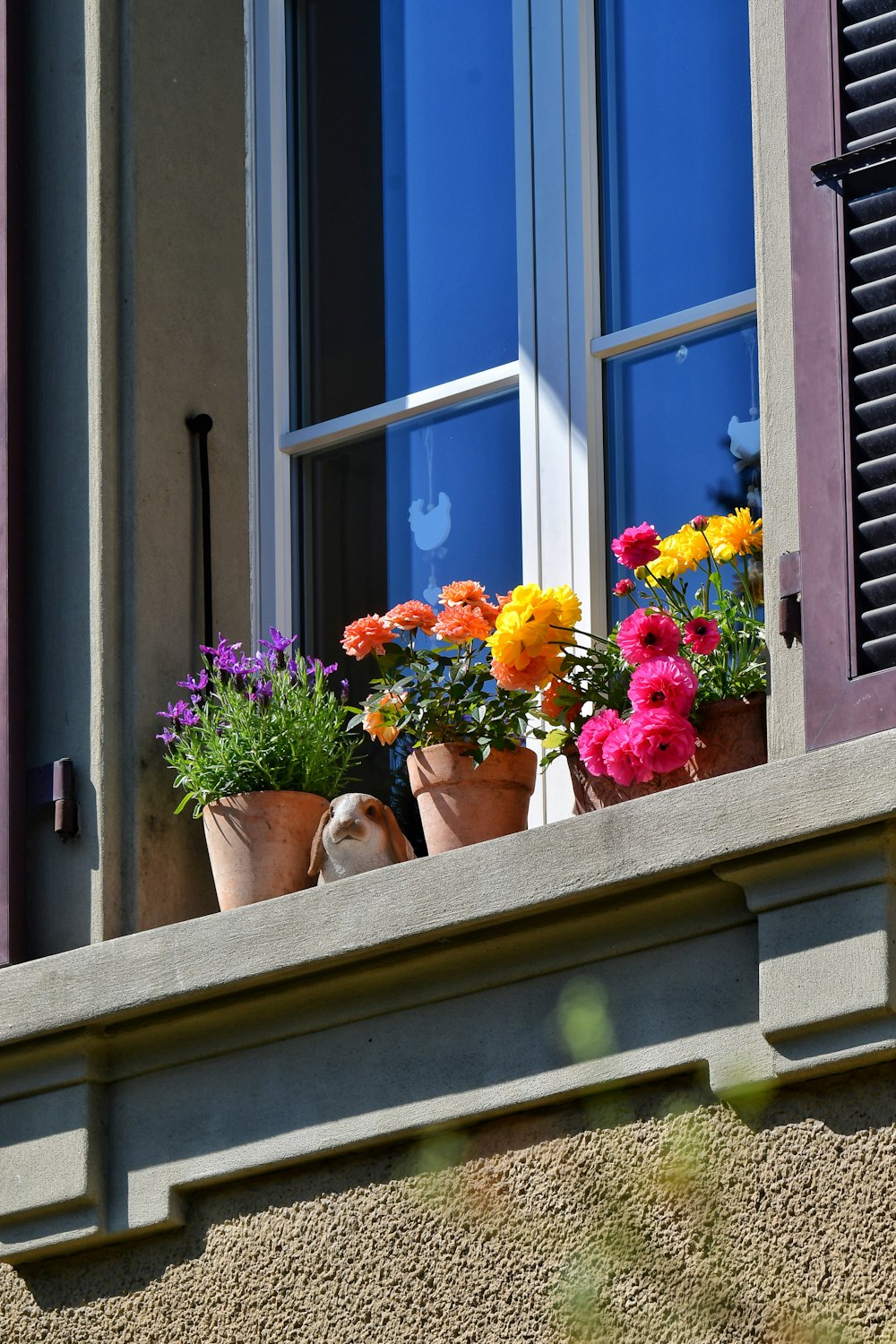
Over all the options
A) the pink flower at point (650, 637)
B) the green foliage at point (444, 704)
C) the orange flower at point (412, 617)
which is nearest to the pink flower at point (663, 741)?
the pink flower at point (650, 637)

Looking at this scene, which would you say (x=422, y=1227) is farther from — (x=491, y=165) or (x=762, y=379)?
(x=491, y=165)

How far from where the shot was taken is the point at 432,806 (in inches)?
143

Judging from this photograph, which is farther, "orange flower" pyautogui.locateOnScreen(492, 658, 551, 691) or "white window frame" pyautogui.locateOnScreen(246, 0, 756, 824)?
"white window frame" pyautogui.locateOnScreen(246, 0, 756, 824)

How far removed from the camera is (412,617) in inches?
150

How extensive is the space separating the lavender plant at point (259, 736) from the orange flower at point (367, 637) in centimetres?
11

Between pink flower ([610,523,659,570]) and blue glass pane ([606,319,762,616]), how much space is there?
1.06 ft

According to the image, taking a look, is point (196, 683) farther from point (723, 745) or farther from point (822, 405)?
point (822, 405)

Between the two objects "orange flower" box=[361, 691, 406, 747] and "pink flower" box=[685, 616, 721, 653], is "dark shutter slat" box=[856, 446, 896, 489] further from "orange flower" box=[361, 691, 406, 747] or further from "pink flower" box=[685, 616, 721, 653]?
"orange flower" box=[361, 691, 406, 747]

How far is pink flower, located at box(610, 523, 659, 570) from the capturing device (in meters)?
3.62

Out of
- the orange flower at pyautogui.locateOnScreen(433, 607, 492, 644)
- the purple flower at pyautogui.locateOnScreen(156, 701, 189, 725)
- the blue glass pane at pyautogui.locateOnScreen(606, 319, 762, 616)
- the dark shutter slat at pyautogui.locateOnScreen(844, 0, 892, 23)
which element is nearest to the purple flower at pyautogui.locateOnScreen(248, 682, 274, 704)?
the purple flower at pyautogui.locateOnScreen(156, 701, 189, 725)

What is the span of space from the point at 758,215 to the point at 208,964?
4.58ft

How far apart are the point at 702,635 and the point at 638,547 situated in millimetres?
237

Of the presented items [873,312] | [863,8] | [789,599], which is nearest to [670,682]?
[789,599]

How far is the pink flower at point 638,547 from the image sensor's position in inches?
142
